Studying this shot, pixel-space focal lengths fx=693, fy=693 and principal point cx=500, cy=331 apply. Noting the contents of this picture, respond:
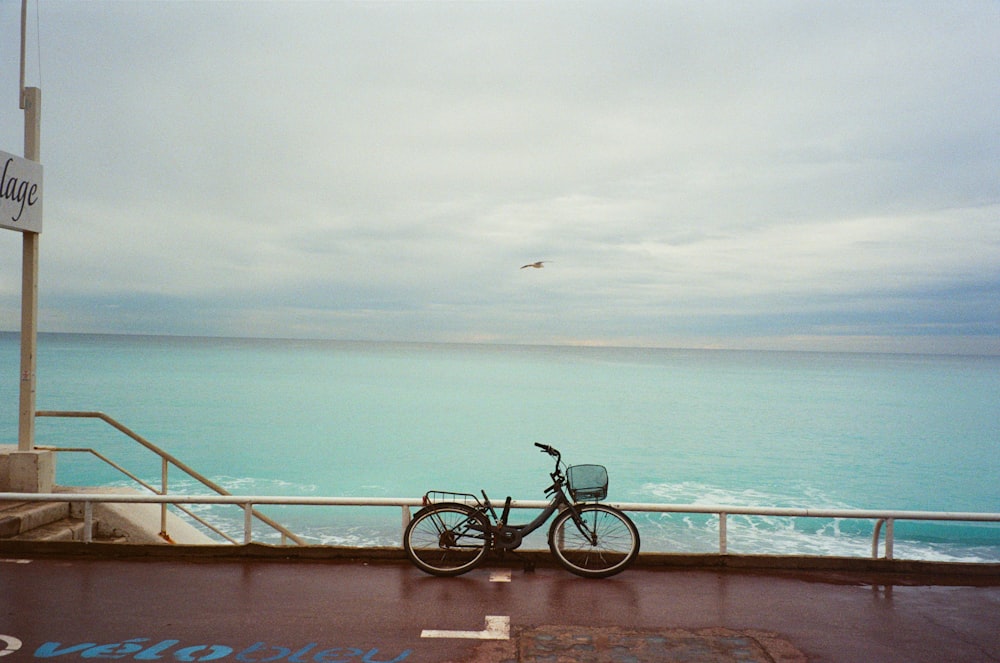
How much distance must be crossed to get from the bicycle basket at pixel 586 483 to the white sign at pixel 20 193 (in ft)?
25.1

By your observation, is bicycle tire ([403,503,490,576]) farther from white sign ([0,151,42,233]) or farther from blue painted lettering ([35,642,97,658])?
white sign ([0,151,42,233])

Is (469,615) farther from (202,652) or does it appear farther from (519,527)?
(202,652)

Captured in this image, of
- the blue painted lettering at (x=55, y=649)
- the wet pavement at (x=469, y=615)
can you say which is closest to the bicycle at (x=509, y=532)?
the wet pavement at (x=469, y=615)

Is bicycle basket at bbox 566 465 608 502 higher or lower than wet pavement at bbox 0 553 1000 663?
higher

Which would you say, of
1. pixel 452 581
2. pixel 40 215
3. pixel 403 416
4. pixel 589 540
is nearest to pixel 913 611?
pixel 589 540

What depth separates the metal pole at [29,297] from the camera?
891 cm

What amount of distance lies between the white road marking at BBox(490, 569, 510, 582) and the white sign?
7377 millimetres

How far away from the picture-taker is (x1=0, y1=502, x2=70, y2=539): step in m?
7.77

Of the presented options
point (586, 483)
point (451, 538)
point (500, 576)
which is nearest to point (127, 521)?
point (451, 538)

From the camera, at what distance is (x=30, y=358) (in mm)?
9117

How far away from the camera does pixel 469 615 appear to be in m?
5.82

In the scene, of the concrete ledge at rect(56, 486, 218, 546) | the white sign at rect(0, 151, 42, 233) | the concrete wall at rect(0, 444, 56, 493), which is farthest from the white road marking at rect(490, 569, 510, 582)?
the white sign at rect(0, 151, 42, 233)

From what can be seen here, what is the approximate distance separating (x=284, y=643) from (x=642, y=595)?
314 centimetres

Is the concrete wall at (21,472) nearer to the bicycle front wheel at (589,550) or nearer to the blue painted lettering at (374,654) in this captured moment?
the blue painted lettering at (374,654)
